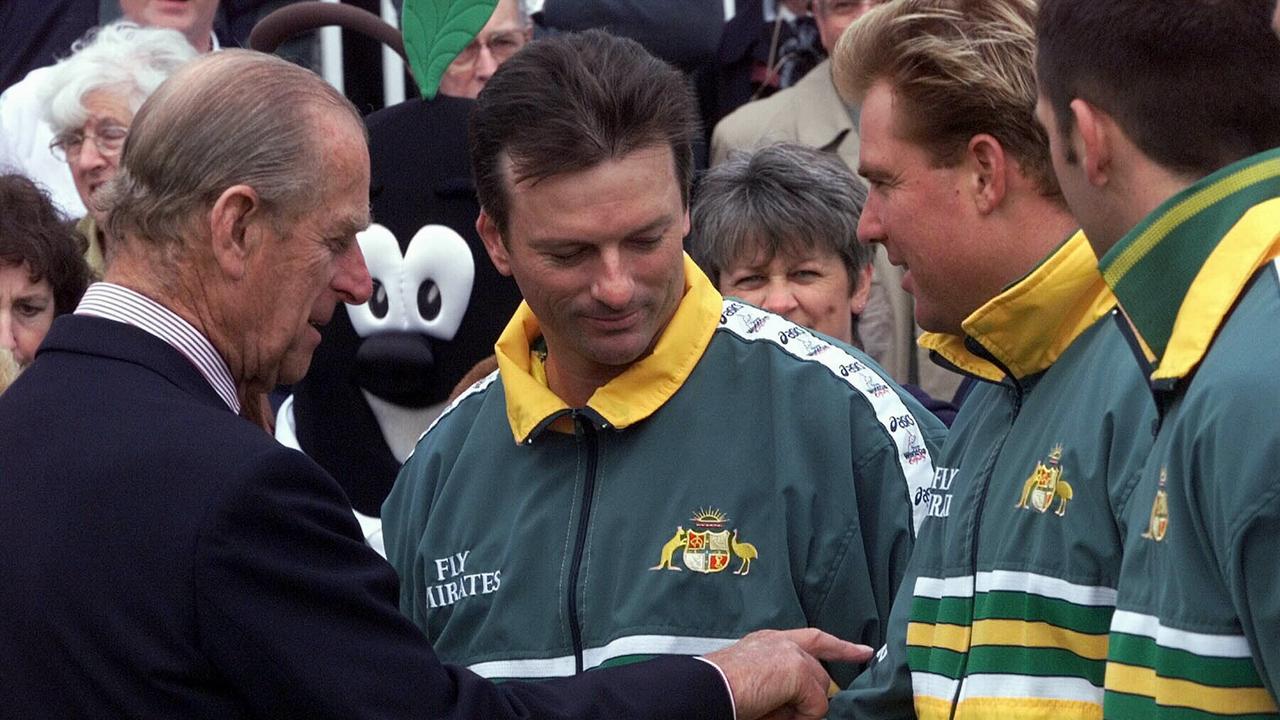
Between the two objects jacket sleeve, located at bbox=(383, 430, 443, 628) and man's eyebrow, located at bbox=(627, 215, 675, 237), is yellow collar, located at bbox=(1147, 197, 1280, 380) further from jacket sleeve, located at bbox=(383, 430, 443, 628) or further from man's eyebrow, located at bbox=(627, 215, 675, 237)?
jacket sleeve, located at bbox=(383, 430, 443, 628)

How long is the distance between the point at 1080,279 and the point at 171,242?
125 cm

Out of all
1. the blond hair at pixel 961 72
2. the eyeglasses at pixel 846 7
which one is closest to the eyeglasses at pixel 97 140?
the eyeglasses at pixel 846 7

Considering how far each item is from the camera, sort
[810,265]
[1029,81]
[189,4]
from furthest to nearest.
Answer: [189,4], [810,265], [1029,81]

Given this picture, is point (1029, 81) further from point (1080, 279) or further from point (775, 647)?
point (775, 647)

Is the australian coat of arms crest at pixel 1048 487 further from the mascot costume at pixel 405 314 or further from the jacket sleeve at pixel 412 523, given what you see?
the mascot costume at pixel 405 314

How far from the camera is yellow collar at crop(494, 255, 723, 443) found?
10.0 ft

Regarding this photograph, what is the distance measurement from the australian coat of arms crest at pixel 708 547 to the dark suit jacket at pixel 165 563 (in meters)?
0.59

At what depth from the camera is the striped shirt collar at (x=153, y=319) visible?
99.7 inches

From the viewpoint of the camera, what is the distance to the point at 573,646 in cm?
299

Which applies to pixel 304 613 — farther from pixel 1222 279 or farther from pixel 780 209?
pixel 780 209

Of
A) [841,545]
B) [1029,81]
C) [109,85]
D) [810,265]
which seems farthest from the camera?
[109,85]

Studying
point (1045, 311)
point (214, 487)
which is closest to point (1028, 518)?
point (1045, 311)

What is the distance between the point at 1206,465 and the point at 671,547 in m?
1.21

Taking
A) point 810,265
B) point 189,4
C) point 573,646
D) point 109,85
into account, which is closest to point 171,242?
point 573,646
